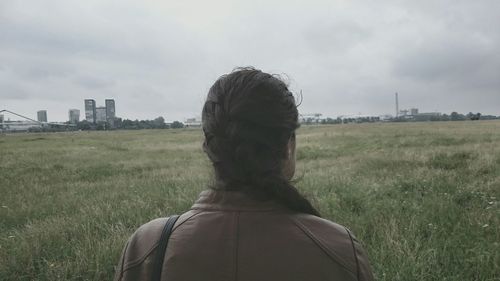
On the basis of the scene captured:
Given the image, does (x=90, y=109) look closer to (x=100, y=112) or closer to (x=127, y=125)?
(x=100, y=112)

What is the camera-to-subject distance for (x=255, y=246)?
4.17 feet

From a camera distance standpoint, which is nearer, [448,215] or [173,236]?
[173,236]

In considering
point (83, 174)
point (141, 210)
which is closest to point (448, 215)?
point (141, 210)

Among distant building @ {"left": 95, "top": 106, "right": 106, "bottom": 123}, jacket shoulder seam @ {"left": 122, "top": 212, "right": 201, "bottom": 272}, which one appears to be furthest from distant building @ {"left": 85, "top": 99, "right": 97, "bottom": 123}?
jacket shoulder seam @ {"left": 122, "top": 212, "right": 201, "bottom": 272}

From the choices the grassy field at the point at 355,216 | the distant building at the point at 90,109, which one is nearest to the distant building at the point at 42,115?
the distant building at the point at 90,109

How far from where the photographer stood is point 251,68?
1436mm

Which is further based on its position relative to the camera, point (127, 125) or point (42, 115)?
point (42, 115)

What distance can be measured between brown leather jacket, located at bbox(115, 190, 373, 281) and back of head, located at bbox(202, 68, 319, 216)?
0.17 ft

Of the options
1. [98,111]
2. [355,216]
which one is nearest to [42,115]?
[98,111]

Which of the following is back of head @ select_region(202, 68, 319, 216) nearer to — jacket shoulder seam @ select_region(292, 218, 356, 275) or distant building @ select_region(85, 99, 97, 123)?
jacket shoulder seam @ select_region(292, 218, 356, 275)

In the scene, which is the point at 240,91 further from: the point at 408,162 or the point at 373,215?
the point at 408,162

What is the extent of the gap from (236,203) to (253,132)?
233mm

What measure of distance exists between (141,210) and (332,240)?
219 inches

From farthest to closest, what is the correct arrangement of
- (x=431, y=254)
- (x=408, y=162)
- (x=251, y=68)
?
1. (x=408, y=162)
2. (x=431, y=254)
3. (x=251, y=68)
